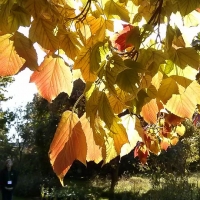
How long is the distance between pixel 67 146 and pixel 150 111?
0.23 metres

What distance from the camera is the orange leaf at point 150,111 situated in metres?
0.84

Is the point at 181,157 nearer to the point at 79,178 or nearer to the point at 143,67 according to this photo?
the point at 79,178

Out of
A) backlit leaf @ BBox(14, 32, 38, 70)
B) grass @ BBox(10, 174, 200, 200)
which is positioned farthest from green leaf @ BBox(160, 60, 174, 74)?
grass @ BBox(10, 174, 200, 200)

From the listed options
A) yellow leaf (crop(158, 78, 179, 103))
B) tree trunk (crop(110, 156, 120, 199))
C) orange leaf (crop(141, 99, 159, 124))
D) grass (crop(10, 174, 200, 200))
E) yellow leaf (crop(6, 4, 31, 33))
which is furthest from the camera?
tree trunk (crop(110, 156, 120, 199))

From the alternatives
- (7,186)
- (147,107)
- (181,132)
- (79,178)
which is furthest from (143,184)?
(147,107)

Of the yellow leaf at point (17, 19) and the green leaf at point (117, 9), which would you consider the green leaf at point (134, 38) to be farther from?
the yellow leaf at point (17, 19)

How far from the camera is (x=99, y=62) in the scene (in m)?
0.66

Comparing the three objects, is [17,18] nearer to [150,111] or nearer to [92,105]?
[92,105]

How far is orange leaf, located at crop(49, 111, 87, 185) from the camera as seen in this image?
0.66m

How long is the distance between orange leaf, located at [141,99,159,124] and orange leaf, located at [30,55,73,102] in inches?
6.7

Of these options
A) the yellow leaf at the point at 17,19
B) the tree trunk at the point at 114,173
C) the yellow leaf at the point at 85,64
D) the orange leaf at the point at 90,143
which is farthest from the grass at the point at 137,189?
the yellow leaf at the point at 17,19

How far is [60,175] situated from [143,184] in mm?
11800

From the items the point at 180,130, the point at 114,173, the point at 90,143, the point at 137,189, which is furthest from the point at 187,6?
the point at 114,173

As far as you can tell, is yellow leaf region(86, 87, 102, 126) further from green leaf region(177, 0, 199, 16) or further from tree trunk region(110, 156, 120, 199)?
tree trunk region(110, 156, 120, 199)
